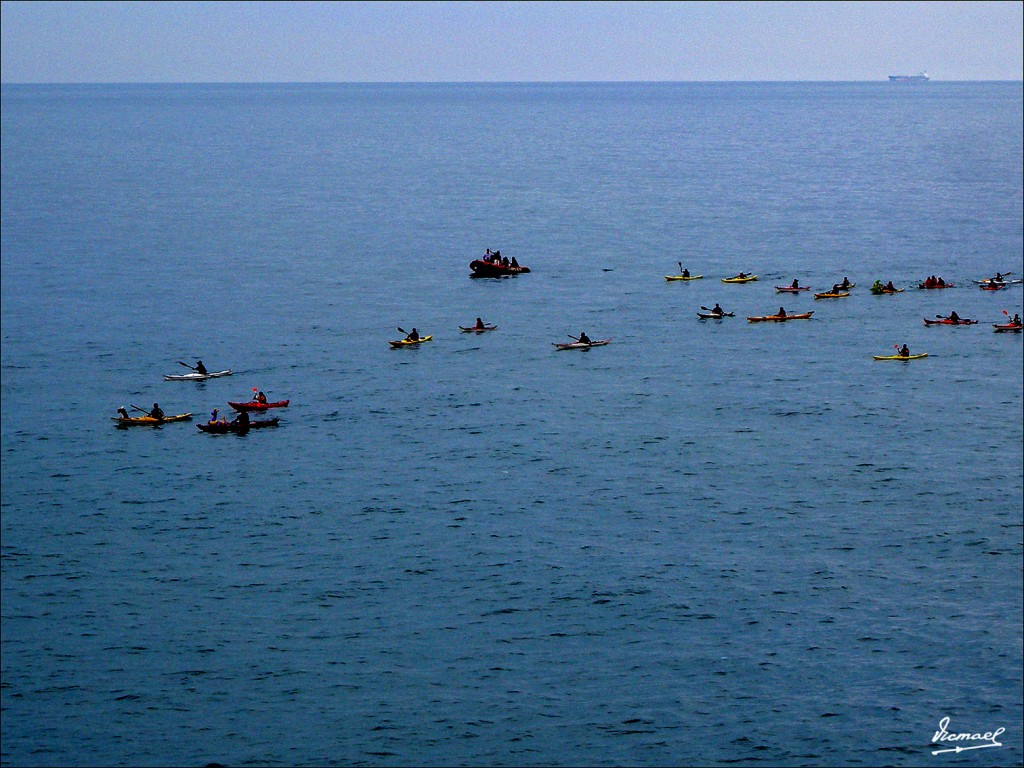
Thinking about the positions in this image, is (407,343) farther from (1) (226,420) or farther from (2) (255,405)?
(1) (226,420)

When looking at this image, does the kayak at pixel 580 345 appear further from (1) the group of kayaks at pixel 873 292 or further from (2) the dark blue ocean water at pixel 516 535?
(1) the group of kayaks at pixel 873 292

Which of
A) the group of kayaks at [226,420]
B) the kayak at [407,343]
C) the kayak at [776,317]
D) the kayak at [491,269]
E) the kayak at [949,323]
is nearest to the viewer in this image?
the group of kayaks at [226,420]

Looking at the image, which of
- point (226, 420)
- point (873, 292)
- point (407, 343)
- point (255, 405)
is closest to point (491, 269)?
point (407, 343)

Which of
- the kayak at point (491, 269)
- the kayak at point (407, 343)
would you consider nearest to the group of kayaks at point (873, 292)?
the kayak at point (491, 269)

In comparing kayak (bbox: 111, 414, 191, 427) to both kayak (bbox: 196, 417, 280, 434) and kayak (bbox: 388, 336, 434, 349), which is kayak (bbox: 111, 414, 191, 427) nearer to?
kayak (bbox: 196, 417, 280, 434)

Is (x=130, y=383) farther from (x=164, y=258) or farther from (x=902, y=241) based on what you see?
(x=902, y=241)

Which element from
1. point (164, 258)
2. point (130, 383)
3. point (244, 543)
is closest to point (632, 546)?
point (244, 543)

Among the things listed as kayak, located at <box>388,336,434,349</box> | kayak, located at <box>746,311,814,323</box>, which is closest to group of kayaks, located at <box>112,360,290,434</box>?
kayak, located at <box>388,336,434,349</box>

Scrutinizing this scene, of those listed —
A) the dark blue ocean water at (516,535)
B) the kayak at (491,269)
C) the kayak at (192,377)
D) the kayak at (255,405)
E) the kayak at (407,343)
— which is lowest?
the dark blue ocean water at (516,535)

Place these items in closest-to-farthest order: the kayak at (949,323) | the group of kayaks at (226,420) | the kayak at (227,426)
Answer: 1. the kayak at (227,426)
2. the group of kayaks at (226,420)
3. the kayak at (949,323)
